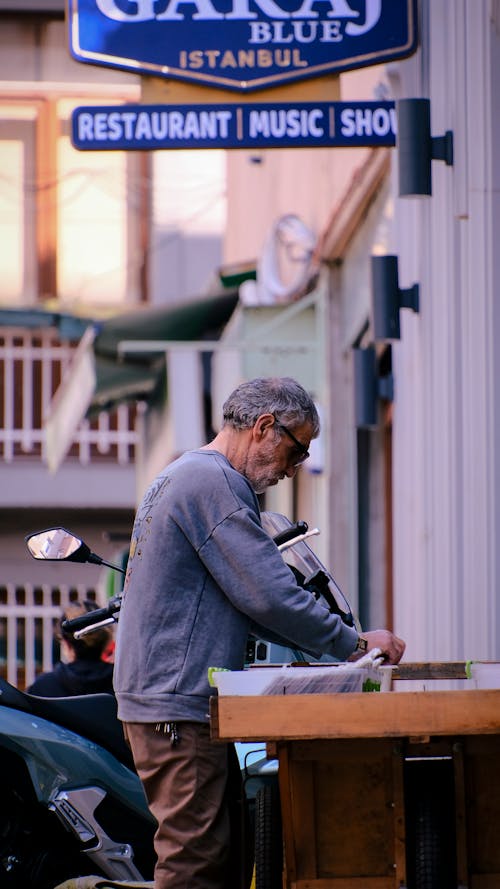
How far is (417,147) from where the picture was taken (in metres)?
7.59

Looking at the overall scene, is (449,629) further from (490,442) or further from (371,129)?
(371,129)

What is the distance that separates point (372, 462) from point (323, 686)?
333 inches

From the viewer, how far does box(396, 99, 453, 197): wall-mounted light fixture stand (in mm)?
7484

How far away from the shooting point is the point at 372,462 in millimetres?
12695

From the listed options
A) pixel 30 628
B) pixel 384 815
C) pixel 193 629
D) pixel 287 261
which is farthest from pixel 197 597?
pixel 30 628

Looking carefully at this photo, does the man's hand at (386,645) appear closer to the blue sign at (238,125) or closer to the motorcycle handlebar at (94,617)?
the motorcycle handlebar at (94,617)

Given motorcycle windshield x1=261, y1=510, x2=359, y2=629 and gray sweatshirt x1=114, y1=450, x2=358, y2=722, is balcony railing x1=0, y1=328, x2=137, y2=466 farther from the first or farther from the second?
gray sweatshirt x1=114, y1=450, x2=358, y2=722

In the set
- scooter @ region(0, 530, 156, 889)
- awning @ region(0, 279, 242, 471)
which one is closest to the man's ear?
scooter @ region(0, 530, 156, 889)

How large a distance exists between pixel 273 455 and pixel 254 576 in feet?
1.24

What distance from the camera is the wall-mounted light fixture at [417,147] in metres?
7.48

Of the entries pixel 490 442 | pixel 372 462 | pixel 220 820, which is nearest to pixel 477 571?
pixel 490 442

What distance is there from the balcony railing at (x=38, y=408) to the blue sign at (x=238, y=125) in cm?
1616

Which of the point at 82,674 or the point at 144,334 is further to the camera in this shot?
the point at 144,334

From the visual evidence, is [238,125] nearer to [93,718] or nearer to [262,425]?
[93,718]
